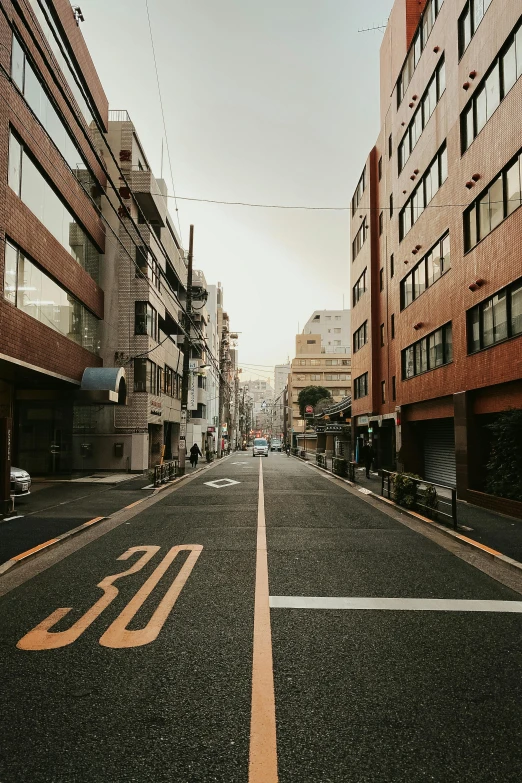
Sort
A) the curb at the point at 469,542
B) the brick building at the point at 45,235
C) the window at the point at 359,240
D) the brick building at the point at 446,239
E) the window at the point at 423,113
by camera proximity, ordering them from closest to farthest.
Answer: the curb at the point at 469,542 < the brick building at the point at 446,239 < the brick building at the point at 45,235 < the window at the point at 423,113 < the window at the point at 359,240

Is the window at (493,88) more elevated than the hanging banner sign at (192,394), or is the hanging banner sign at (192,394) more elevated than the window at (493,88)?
the window at (493,88)

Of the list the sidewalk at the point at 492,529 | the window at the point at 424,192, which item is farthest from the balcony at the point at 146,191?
the sidewalk at the point at 492,529

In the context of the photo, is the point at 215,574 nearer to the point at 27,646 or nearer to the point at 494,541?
the point at 27,646

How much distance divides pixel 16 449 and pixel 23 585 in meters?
20.2

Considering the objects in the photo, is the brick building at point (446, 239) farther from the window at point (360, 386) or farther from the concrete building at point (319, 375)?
the concrete building at point (319, 375)

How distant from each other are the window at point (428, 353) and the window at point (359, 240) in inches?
496

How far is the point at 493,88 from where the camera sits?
16.1 metres

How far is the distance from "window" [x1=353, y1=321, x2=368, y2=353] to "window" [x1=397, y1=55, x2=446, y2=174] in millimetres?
11179

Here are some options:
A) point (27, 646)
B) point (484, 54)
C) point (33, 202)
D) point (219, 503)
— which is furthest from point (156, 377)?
point (27, 646)

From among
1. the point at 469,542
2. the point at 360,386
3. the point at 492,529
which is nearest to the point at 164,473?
the point at 492,529

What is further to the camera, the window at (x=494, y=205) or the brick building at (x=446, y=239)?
the brick building at (x=446, y=239)

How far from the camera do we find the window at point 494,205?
47.6ft

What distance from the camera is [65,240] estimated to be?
23672mm

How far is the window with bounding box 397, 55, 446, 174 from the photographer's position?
70.7 ft
